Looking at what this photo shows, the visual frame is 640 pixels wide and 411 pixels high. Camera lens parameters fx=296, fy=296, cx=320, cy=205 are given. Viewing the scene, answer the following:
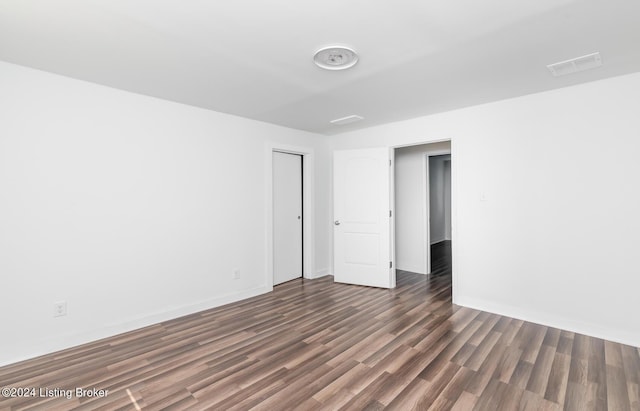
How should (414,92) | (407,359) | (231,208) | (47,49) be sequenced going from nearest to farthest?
1. (47,49)
2. (407,359)
3. (414,92)
4. (231,208)

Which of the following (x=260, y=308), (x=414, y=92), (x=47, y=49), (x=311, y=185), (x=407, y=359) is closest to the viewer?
(x=47, y=49)

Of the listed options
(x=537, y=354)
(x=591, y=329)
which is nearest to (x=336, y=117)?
(x=537, y=354)

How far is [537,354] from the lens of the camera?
2568 millimetres

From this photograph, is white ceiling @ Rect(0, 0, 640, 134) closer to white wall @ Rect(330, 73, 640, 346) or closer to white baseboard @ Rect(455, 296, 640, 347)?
white wall @ Rect(330, 73, 640, 346)

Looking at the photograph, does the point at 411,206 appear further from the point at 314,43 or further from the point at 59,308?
the point at 59,308

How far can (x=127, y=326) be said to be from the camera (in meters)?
3.07

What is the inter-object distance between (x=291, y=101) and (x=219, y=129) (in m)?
1.11

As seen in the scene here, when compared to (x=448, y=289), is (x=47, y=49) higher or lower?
higher

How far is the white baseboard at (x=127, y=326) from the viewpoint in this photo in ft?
8.59

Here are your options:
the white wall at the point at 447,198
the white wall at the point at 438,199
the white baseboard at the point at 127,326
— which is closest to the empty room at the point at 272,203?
the white baseboard at the point at 127,326

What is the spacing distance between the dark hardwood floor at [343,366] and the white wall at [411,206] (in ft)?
6.43

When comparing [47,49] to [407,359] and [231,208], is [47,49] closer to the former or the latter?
[231,208]

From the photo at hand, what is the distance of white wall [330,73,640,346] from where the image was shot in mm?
2787

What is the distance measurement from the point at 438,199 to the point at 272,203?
527cm
